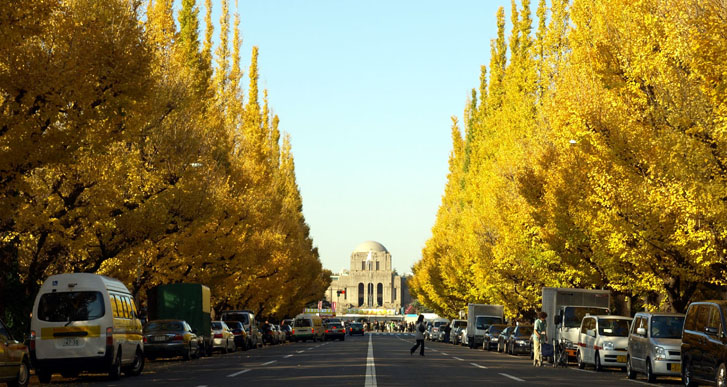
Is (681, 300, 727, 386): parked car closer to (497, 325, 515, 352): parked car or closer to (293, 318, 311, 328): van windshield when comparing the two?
(497, 325, 515, 352): parked car

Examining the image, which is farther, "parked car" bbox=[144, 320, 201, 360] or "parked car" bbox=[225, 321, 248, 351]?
"parked car" bbox=[225, 321, 248, 351]

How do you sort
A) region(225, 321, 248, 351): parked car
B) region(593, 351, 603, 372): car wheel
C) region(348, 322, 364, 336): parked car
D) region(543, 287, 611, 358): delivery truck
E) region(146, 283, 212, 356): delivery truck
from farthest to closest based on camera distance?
region(348, 322, 364, 336): parked car < region(225, 321, 248, 351): parked car < region(146, 283, 212, 356): delivery truck < region(543, 287, 611, 358): delivery truck < region(593, 351, 603, 372): car wheel

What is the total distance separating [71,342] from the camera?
20859 millimetres

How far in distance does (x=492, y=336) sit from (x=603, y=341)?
22.4 m

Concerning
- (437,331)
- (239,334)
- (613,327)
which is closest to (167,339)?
(613,327)

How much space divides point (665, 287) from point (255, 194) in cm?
2457

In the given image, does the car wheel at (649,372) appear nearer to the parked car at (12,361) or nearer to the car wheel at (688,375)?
the car wheel at (688,375)

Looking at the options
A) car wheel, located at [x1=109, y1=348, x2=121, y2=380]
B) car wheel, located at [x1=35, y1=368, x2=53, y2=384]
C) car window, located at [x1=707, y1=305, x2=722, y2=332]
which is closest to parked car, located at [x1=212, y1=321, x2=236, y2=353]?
car wheel, located at [x1=109, y1=348, x2=121, y2=380]

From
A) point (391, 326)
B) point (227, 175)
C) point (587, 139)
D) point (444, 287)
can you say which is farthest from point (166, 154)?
point (391, 326)

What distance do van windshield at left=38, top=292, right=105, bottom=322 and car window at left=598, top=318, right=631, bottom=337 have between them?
14.5 m

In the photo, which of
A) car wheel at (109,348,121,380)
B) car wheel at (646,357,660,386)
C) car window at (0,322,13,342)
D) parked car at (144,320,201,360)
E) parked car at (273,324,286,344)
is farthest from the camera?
parked car at (273,324,286,344)

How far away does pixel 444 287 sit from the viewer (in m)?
80.5

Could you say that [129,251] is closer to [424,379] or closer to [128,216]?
→ [128,216]

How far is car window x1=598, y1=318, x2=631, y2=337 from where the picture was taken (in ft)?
91.8
